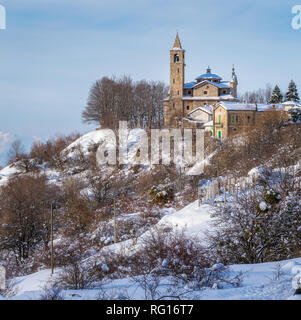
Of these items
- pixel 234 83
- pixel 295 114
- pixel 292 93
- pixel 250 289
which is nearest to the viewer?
pixel 250 289

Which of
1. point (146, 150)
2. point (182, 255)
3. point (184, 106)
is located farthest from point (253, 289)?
point (184, 106)

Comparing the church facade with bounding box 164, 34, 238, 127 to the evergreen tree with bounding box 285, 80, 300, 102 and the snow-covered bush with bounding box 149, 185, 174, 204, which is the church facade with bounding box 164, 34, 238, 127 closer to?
the evergreen tree with bounding box 285, 80, 300, 102

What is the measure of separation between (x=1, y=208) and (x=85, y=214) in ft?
21.1

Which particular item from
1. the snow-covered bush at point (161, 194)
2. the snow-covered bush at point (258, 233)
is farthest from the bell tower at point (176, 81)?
the snow-covered bush at point (258, 233)

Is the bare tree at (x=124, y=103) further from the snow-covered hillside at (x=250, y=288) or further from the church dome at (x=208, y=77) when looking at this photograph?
the snow-covered hillside at (x=250, y=288)

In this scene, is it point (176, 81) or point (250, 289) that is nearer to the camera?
point (250, 289)

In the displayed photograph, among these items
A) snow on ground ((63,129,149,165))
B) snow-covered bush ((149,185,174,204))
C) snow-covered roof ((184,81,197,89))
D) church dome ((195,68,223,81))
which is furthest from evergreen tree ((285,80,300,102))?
snow-covered bush ((149,185,174,204))

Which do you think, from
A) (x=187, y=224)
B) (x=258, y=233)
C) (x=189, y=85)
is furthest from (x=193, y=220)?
(x=189, y=85)

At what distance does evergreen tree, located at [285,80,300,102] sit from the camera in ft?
146

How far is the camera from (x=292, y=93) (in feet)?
147

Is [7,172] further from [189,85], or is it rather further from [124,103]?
[189,85]

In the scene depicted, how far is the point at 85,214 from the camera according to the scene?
79.6ft
